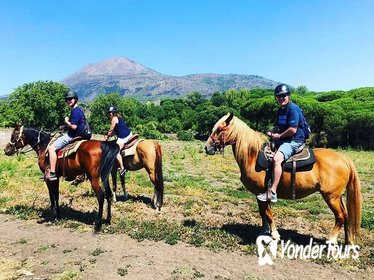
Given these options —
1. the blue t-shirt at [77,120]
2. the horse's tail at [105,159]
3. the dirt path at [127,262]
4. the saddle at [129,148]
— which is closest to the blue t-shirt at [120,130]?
the saddle at [129,148]

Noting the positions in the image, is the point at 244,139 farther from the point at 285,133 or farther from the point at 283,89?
the point at 283,89

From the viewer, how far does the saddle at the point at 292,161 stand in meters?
7.27

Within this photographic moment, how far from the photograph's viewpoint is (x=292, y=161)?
287 inches

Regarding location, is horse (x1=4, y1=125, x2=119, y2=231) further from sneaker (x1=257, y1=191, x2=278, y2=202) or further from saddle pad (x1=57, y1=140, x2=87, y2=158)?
sneaker (x1=257, y1=191, x2=278, y2=202)

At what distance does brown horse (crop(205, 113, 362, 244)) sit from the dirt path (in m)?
1.23

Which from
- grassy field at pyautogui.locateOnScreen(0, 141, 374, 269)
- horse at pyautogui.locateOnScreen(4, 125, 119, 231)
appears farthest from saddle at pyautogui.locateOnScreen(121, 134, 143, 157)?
horse at pyautogui.locateOnScreen(4, 125, 119, 231)

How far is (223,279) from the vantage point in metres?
6.10

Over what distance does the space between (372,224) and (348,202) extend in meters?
2.64

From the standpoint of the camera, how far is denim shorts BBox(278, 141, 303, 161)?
7191mm

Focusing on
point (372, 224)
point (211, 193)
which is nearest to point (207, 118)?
point (211, 193)

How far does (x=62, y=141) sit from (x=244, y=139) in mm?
4881

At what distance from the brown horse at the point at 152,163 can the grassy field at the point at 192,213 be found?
1.67ft

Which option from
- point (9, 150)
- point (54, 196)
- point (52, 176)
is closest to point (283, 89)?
point (52, 176)

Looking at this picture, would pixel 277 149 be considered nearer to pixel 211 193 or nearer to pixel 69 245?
pixel 69 245
